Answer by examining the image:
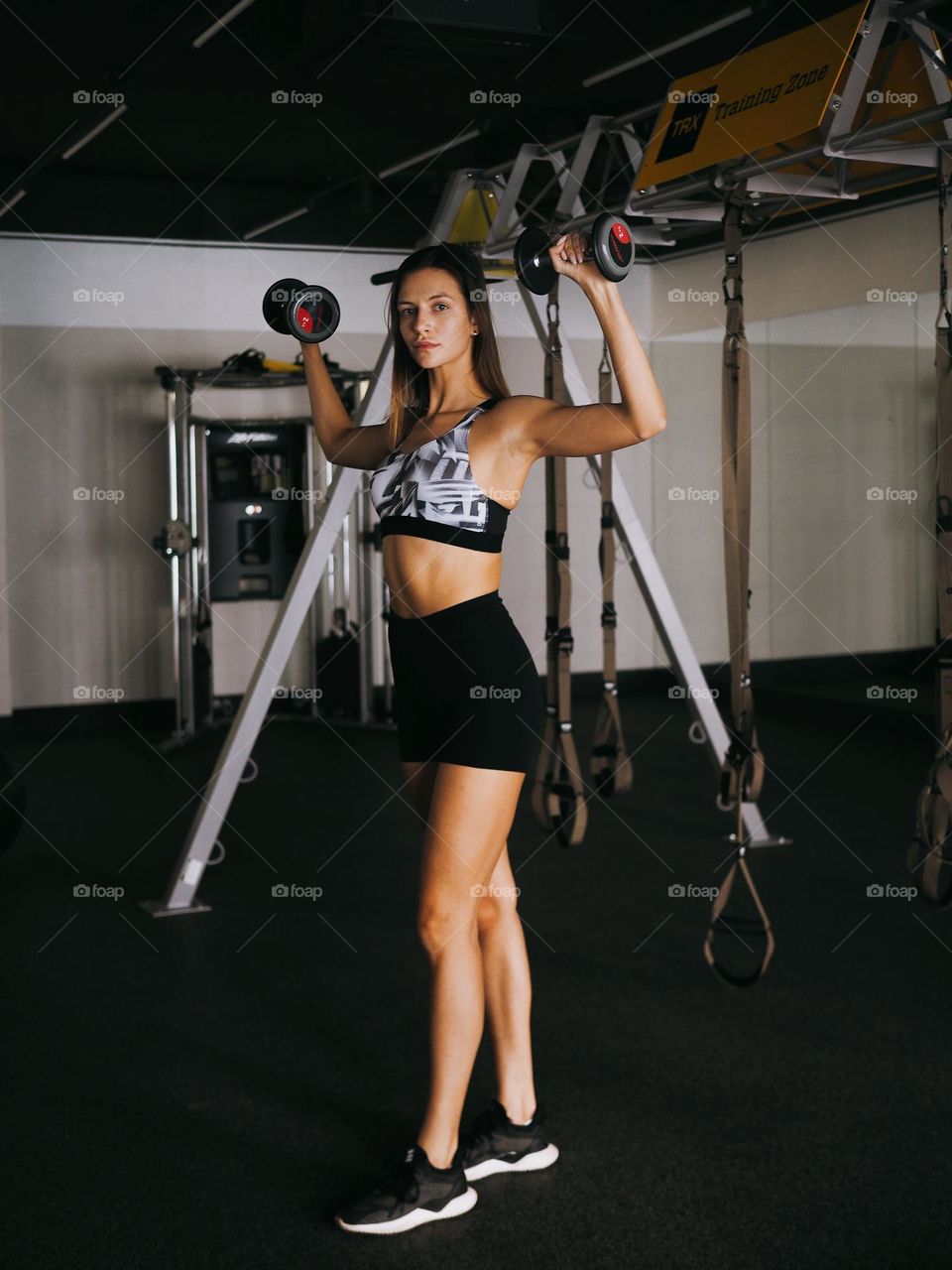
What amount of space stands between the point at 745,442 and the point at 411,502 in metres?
0.89

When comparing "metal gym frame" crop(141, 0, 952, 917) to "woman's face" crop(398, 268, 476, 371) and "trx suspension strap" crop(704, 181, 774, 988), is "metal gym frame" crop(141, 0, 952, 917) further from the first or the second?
"woman's face" crop(398, 268, 476, 371)

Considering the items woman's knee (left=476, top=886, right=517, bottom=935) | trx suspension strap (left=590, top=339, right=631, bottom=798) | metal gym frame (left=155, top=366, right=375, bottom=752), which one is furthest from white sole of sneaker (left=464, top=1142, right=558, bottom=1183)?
metal gym frame (left=155, top=366, right=375, bottom=752)

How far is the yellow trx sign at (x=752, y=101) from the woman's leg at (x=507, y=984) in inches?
73.5

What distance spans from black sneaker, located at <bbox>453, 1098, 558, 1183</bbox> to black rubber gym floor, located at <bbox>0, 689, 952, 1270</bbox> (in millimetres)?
49

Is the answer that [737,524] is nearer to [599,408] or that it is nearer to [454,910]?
[599,408]

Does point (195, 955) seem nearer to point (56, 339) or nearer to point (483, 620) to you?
point (483, 620)

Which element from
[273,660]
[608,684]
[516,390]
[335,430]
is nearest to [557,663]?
[608,684]

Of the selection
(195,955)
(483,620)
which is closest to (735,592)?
(483,620)

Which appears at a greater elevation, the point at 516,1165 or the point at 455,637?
the point at 455,637

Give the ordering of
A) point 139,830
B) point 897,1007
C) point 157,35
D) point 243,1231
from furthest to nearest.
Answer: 1. point 139,830
2. point 157,35
3. point 897,1007
4. point 243,1231

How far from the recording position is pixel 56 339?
724 cm

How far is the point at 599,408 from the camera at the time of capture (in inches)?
89.2

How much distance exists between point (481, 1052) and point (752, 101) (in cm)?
246

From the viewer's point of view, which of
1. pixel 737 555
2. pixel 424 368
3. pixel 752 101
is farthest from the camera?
pixel 752 101
